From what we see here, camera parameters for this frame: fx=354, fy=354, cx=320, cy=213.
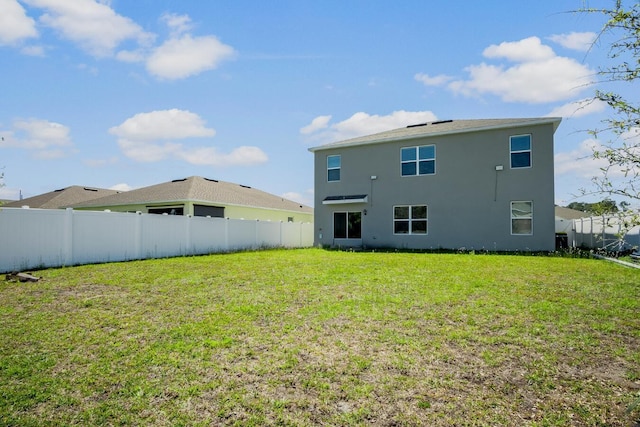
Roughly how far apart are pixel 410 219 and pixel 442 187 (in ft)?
7.24

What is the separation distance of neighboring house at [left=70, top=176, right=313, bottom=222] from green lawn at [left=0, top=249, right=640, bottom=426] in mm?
13430

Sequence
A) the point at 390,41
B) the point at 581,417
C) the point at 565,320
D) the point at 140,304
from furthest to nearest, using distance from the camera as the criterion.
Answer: the point at 390,41, the point at 140,304, the point at 565,320, the point at 581,417

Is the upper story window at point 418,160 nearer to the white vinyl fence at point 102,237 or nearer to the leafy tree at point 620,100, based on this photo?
the white vinyl fence at point 102,237

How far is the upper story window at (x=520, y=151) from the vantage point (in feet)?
50.7

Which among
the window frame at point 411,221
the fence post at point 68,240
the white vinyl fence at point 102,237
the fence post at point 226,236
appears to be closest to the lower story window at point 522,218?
the window frame at point 411,221

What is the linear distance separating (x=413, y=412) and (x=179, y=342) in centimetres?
283

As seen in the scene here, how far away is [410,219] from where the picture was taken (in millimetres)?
17906

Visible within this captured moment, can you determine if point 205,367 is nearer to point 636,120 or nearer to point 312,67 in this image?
point 636,120

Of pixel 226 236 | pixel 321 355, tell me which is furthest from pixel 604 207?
pixel 226 236

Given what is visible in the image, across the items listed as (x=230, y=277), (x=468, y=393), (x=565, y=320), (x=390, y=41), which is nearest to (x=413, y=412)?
(x=468, y=393)

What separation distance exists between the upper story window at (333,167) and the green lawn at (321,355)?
43.1 ft

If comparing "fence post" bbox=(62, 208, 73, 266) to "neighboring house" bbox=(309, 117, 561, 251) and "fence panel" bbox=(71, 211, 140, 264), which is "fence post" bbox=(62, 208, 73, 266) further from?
"neighboring house" bbox=(309, 117, 561, 251)

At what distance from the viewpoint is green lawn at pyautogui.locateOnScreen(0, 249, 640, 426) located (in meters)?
2.87

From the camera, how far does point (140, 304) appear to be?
6.03 meters
